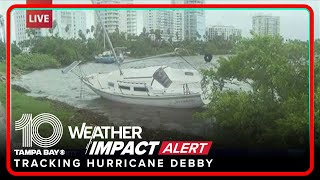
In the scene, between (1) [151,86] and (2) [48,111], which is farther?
(1) [151,86]

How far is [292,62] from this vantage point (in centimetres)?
377

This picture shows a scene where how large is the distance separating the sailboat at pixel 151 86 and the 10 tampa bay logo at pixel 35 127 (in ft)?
1.18

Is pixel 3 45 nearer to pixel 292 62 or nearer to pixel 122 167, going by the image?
pixel 122 167

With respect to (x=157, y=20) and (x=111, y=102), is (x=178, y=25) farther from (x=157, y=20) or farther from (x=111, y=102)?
(x=111, y=102)

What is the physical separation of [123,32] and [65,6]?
17.7 inches

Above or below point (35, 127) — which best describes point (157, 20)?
above

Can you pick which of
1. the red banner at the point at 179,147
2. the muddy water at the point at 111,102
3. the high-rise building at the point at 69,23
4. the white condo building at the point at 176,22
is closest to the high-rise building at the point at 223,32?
the white condo building at the point at 176,22

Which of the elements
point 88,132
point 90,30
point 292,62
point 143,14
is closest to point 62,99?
point 88,132

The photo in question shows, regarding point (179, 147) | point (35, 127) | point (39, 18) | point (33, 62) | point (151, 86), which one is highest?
point (39, 18)

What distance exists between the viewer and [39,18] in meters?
3.64

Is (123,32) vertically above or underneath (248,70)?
above

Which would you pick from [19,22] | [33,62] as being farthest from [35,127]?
[19,22]

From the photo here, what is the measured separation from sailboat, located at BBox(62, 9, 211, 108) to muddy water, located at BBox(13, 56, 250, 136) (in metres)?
0.04

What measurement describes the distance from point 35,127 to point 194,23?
137cm
